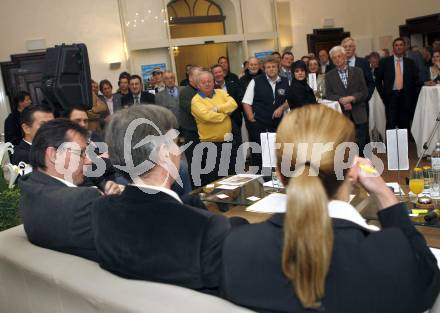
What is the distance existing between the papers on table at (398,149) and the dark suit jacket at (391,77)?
182 inches

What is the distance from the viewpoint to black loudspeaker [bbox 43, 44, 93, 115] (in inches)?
124

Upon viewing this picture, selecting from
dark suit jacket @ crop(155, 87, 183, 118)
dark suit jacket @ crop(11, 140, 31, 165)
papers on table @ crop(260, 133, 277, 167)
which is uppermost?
dark suit jacket @ crop(155, 87, 183, 118)

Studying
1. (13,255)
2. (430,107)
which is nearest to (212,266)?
(13,255)

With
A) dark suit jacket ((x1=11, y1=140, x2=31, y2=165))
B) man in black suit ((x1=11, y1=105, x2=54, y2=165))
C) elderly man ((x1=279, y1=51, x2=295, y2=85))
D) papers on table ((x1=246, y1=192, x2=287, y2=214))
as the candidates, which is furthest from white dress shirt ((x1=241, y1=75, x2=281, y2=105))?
papers on table ((x1=246, y1=192, x2=287, y2=214))

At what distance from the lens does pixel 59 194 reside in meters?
1.98

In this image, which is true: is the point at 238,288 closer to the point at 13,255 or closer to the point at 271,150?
the point at 13,255

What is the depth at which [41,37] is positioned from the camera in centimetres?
795

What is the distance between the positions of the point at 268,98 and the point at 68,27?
4.41m

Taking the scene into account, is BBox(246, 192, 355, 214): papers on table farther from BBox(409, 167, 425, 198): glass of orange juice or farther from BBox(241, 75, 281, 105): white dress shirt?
BBox(241, 75, 281, 105): white dress shirt

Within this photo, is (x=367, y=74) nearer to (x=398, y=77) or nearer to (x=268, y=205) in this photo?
(x=398, y=77)

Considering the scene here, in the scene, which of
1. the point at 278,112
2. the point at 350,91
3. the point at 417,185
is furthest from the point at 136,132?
the point at 350,91

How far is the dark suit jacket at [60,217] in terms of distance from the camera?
1.88m

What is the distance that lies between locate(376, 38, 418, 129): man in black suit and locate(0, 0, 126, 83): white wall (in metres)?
4.58

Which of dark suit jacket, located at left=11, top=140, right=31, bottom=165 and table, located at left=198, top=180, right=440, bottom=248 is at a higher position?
dark suit jacket, located at left=11, top=140, right=31, bottom=165
